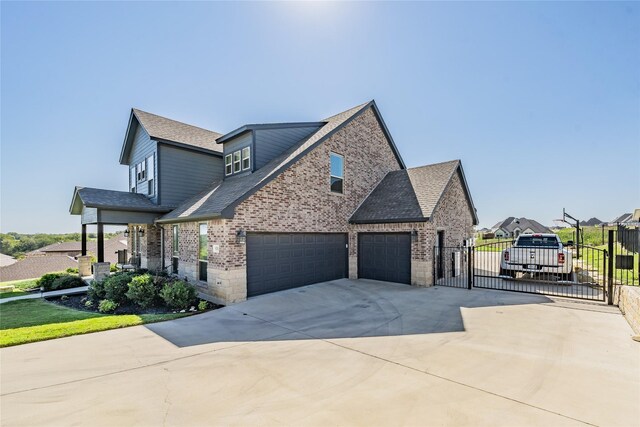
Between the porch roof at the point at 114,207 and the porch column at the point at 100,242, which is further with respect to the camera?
the porch column at the point at 100,242

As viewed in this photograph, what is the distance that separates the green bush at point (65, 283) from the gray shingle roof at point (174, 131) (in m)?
7.94

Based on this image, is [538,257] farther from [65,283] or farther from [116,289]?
[65,283]

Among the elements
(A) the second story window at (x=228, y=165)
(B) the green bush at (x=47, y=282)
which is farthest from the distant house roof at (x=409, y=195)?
(B) the green bush at (x=47, y=282)

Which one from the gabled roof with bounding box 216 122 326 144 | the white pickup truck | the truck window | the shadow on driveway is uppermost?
the gabled roof with bounding box 216 122 326 144

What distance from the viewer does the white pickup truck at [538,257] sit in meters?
11.5

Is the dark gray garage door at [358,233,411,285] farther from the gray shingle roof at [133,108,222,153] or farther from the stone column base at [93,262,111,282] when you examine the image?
the stone column base at [93,262,111,282]

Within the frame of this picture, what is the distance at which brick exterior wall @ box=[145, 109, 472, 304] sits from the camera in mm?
9828

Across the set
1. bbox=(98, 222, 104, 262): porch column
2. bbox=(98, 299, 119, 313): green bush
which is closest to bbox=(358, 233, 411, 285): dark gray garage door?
bbox=(98, 299, 119, 313): green bush

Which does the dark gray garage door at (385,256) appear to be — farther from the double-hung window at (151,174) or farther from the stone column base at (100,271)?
the stone column base at (100,271)

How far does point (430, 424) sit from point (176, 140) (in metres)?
16.2

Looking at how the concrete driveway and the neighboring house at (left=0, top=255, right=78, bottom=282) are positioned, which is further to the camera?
the neighboring house at (left=0, top=255, right=78, bottom=282)

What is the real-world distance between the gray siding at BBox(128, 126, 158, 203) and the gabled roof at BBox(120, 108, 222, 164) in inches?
14.6

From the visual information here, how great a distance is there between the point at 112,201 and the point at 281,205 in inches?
343

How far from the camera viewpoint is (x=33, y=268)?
23.8 meters
